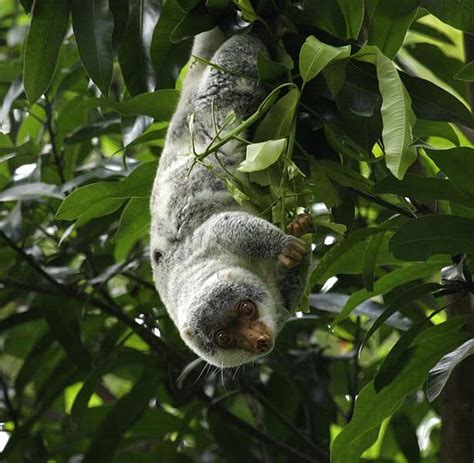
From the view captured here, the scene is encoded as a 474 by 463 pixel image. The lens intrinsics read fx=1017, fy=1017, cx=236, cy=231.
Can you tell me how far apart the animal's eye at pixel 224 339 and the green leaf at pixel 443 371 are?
74cm

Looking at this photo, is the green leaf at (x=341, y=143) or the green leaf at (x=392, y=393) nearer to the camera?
the green leaf at (x=341, y=143)

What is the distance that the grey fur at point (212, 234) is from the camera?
352cm

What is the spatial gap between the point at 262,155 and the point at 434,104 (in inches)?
26.7

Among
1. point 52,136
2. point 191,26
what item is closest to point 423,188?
point 191,26

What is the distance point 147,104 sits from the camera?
148 inches

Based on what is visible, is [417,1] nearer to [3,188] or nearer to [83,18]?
[83,18]

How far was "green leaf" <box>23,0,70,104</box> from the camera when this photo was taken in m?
3.62

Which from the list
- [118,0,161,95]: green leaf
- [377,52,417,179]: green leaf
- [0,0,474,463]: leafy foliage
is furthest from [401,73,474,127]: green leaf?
[118,0,161,95]: green leaf

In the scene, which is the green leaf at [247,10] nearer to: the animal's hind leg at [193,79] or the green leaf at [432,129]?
the animal's hind leg at [193,79]

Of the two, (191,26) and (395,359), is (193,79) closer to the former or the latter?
(191,26)

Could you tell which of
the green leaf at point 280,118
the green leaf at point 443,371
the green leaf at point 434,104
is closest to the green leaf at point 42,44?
the green leaf at point 280,118

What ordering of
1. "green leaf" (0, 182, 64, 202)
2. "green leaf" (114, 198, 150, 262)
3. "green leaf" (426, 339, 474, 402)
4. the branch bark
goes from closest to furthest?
"green leaf" (426, 339, 474, 402) → the branch bark → "green leaf" (114, 198, 150, 262) → "green leaf" (0, 182, 64, 202)

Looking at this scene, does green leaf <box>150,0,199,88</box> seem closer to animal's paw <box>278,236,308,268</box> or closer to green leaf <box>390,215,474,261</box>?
animal's paw <box>278,236,308,268</box>

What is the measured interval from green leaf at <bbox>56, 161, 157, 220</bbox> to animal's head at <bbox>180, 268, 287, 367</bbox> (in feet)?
1.79
